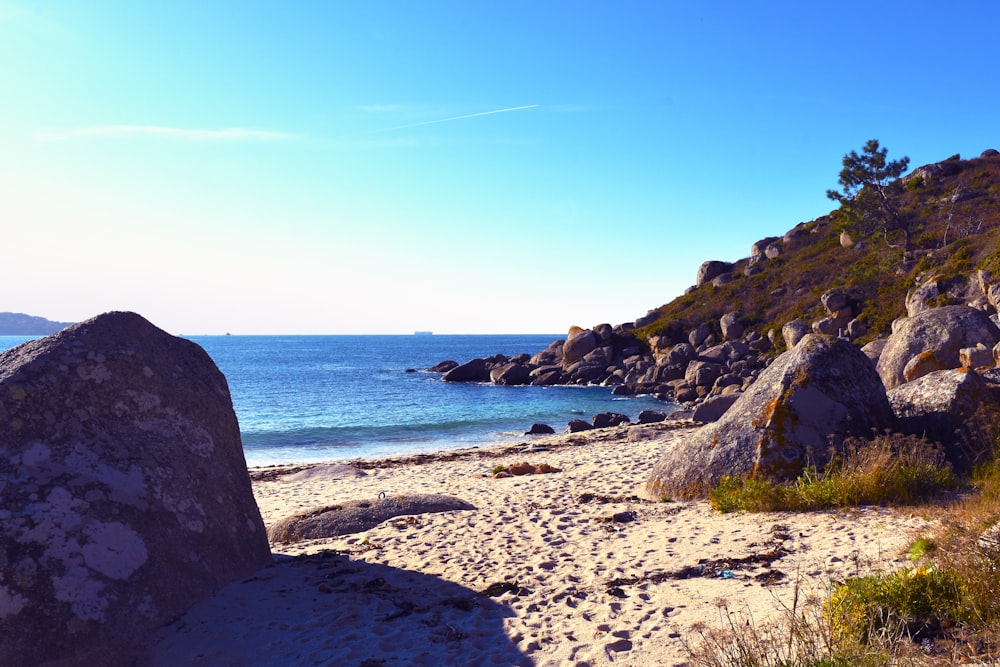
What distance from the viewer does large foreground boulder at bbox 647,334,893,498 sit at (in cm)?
908

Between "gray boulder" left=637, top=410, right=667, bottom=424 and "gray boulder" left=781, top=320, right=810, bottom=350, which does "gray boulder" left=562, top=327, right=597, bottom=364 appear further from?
"gray boulder" left=637, top=410, right=667, bottom=424

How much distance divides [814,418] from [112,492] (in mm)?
8673

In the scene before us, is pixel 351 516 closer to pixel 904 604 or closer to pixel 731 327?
pixel 904 604

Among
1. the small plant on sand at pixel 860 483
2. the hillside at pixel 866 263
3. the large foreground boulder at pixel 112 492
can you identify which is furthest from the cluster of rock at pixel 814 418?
the hillside at pixel 866 263

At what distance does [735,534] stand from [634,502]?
2710 millimetres

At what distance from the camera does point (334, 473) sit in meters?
18.6

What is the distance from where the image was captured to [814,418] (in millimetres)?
9336

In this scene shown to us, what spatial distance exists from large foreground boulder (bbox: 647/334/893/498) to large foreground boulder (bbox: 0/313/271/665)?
19.9 feet

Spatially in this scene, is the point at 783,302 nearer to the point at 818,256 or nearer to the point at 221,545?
the point at 818,256

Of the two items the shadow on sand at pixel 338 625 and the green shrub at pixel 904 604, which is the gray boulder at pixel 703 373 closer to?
the shadow on sand at pixel 338 625

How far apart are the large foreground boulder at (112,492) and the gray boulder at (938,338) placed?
640 inches

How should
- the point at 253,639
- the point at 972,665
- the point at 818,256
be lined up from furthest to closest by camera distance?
the point at 818,256 < the point at 253,639 < the point at 972,665

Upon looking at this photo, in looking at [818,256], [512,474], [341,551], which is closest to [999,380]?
[512,474]

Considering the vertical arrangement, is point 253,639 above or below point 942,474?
below
